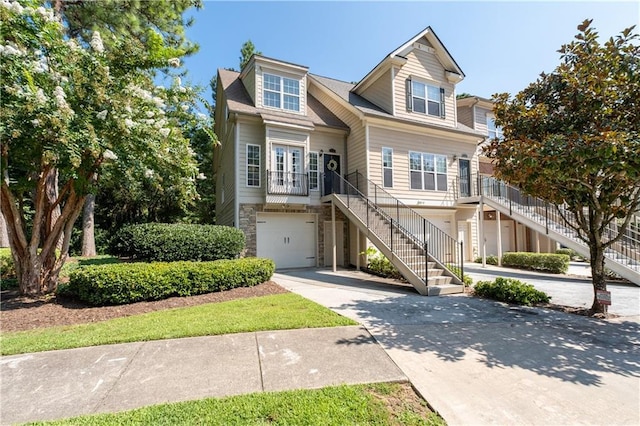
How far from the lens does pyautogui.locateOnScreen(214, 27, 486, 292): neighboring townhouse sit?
11938mm

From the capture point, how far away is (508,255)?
45.1ft

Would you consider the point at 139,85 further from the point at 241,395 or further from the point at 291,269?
the point at 291,269

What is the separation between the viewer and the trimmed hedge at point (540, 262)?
11.7 metres

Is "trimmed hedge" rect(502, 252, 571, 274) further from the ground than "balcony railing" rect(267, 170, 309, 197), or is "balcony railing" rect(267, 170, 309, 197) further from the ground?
"balcony railing" rect(267, 170, 309, 197)

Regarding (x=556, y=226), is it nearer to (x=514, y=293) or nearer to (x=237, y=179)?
(x=514, y=293)

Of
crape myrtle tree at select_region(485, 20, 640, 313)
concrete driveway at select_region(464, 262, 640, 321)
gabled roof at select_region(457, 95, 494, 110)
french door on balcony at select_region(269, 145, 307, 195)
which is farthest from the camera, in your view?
gabled roof at select_region(457, 95, 494, 110)

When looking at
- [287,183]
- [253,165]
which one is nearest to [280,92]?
[253,165]

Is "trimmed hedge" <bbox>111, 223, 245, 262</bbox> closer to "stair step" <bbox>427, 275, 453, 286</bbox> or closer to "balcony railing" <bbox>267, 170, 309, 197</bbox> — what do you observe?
"balcony railing" <bbox>267, 170, 309, 197</bbox>

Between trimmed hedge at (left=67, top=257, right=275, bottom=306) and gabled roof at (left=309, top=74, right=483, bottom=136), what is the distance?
845 cm

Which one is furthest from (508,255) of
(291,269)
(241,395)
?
(241,395)

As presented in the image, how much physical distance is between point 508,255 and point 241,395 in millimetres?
14247

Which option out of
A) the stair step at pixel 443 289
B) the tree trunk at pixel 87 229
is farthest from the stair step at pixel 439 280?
the tree trunk at pixel 87 229

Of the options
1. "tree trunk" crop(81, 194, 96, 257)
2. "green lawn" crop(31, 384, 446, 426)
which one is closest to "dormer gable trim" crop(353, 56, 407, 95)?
"green lawn" crop(31, 384, 446, 426)

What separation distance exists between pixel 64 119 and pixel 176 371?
4619 millimetres
